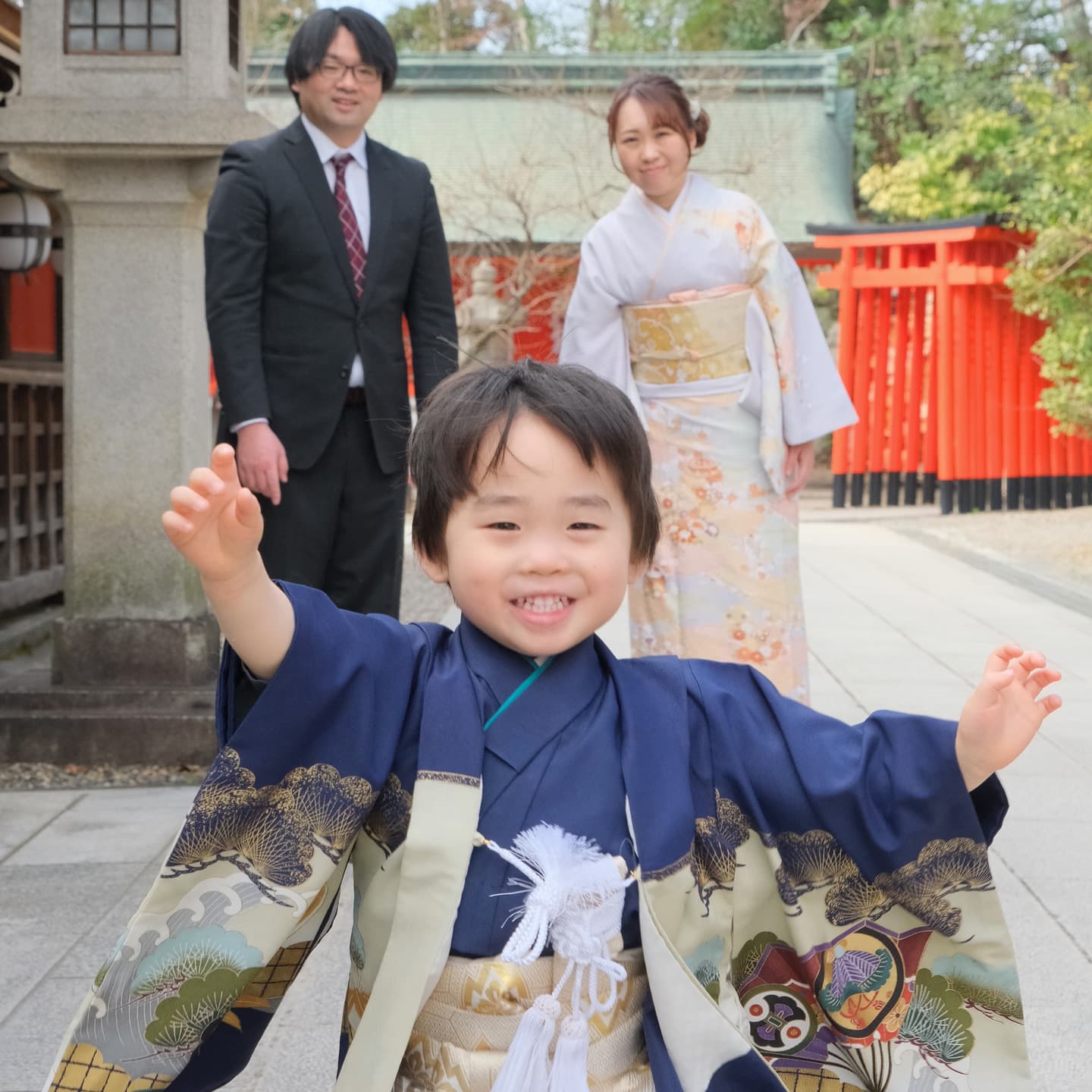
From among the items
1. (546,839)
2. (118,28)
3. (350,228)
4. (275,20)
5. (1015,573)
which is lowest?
(1015,573)

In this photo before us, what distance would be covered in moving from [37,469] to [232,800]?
21.0 ft

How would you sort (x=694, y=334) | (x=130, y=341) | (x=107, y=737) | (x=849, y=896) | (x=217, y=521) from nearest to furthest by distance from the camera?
1. (x=217, y=521)
2. (x=849, y=896)
3. (x=694, y=334)
4. (x=107, y=737)
5. (x=130, y=341)

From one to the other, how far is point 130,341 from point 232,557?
3.19 meters

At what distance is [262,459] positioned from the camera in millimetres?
3389

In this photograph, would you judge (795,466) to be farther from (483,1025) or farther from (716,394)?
(483,1025)

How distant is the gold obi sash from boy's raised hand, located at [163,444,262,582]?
521 millimetres

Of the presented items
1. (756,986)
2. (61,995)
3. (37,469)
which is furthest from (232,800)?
(37,469)

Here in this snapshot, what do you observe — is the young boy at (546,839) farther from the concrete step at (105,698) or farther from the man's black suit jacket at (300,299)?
the concrete step at (105,698)

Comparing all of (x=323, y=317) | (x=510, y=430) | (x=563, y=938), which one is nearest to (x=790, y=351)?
(x=323, y=317)

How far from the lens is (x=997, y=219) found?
42.7ft

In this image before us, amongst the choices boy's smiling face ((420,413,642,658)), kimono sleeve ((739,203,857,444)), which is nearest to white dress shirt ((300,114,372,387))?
kimono sleeve ((739,203,857,444))

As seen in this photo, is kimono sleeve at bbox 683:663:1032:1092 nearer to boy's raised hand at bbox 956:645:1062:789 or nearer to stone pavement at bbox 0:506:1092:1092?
boy's raised hand at bbox 956:645:1062:789

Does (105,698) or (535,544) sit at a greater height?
(535,544)

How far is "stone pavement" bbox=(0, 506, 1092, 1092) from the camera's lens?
2543 millimetres
